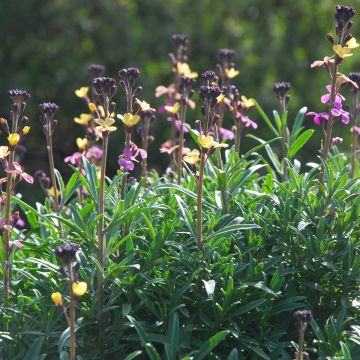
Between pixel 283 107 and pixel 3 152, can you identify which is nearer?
pixel 3 152

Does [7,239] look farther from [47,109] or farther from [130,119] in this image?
[130,119]

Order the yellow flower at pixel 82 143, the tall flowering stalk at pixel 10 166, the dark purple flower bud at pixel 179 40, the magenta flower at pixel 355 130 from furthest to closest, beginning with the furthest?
the dark purple flower bud at pixel 179 40 < the magenta flower at pixel 355 130 < the yellow flower at pixel 82 143 < the tall flowering stalk at pixel 10 166

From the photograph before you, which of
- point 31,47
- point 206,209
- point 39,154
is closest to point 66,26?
point 31,47

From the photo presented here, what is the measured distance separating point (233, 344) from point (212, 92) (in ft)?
3.17

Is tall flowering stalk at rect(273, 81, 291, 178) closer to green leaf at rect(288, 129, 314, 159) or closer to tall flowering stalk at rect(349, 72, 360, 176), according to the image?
green leaf at rect(288, 129, 314, 159)

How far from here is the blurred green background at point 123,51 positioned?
10172mm

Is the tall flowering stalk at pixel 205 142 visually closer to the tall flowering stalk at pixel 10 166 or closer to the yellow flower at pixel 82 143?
the tall flowering stalk at pixel 10 166

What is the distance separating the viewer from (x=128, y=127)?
9.79 ft

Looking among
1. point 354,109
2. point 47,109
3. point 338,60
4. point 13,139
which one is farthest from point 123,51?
point 13,139

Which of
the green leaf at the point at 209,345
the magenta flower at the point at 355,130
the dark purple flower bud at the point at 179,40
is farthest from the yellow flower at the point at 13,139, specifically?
the magenta flower at the point at 355,130

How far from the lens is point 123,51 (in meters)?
10.2

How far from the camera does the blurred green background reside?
10.2m

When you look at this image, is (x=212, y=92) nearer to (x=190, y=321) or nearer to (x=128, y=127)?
(x=128, y=127)

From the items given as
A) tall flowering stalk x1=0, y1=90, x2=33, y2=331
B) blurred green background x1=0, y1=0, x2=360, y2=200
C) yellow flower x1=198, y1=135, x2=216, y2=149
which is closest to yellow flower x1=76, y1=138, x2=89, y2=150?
tall flowering stalk x1=0, y1=90, x2=33, y2=331
